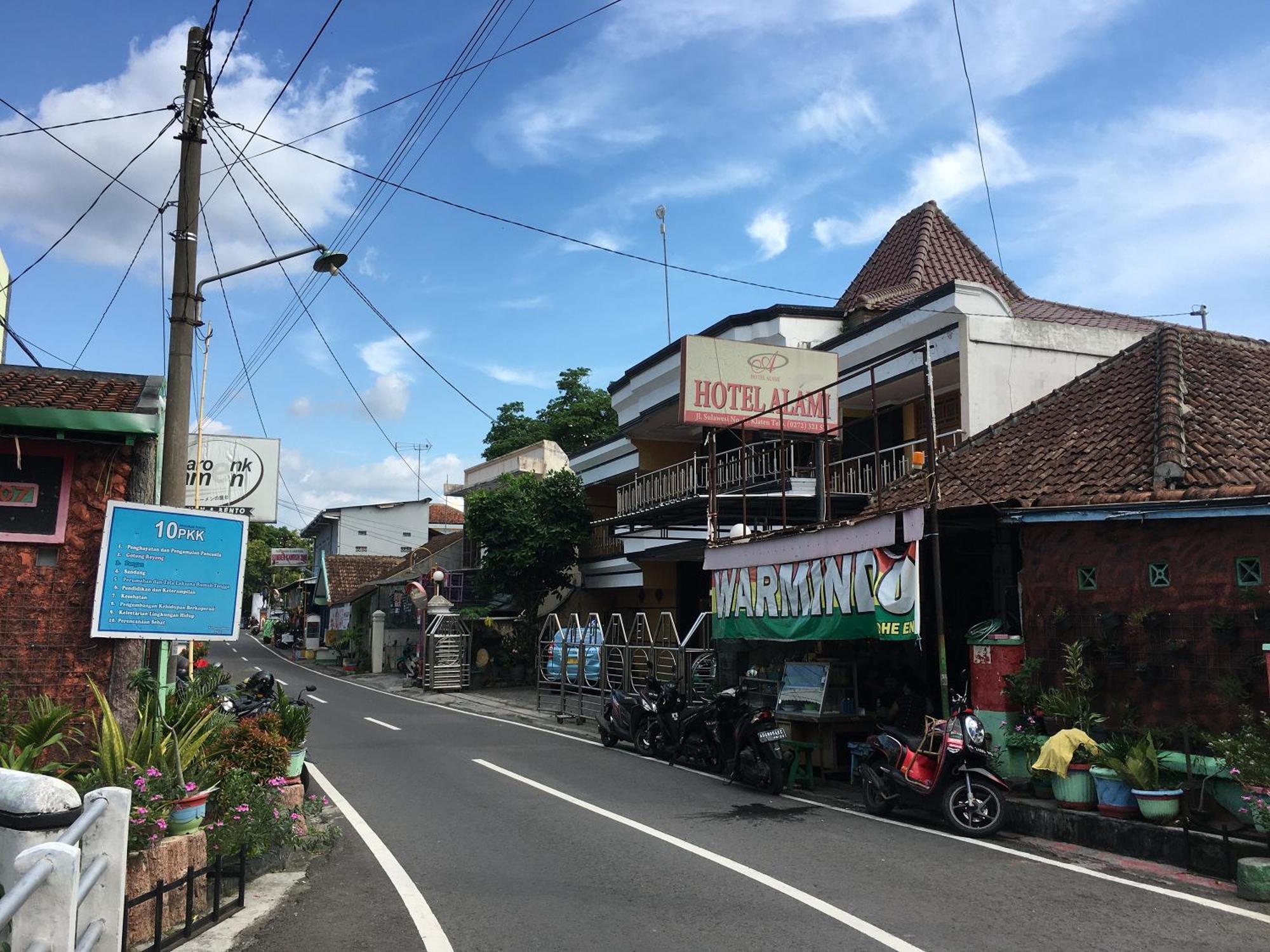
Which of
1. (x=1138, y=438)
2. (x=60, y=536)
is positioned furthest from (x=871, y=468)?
(x=60, y=536)

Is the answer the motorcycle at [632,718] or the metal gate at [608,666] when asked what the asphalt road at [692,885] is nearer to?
the motorcycle at [632,718]

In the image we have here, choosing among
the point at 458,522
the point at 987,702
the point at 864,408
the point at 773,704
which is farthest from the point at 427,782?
the point at 458,522

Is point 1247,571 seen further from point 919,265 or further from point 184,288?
point 919,265

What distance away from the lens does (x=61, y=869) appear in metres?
3.59

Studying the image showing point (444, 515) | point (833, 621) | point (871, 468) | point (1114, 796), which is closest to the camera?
point (1114, 796)

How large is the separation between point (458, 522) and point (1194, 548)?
184 feet

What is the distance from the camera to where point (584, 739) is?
1686 cm

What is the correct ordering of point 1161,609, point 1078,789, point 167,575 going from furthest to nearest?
point 1161,609 → point 1078,789 → point 167,575

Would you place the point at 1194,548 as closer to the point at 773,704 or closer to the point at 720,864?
the point at 720,864

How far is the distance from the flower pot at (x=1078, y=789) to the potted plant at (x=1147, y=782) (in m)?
0.34

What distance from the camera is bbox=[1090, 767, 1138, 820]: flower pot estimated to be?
333 inches

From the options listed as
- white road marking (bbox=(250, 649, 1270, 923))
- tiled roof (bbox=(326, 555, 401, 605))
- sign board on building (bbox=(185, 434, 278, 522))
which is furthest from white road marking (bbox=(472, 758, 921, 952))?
tiled roof (bbox=(326, 555, 401, 605))

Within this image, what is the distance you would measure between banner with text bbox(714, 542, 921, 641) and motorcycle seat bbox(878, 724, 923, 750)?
107 cm

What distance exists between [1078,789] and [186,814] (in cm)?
765
